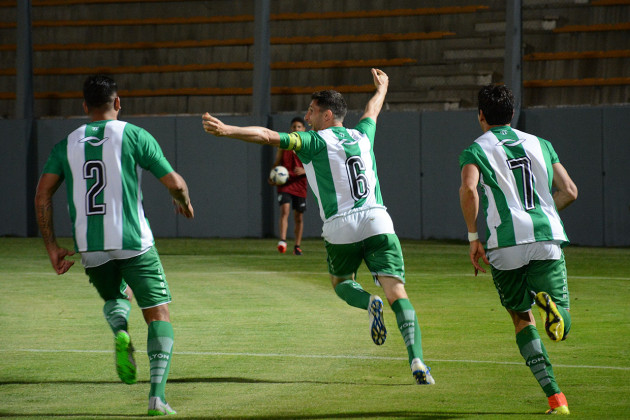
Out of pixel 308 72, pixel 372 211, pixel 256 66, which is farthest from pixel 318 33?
pixel 372 211

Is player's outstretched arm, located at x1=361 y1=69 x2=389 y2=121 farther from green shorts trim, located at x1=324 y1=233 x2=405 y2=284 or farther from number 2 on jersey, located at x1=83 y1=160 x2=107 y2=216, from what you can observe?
number 2 on jersey, located at x1=83 y1=160 x2=107 y2=216

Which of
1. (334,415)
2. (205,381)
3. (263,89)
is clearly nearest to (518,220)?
(334,415)

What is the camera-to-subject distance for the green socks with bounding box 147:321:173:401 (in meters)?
5.77

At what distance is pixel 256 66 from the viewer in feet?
73.9

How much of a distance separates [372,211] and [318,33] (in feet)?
59.7

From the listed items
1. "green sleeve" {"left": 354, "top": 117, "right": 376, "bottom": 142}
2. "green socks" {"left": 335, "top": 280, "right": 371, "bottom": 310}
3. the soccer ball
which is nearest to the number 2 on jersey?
"green socks" {"left": 335, "top": 280, "right": 371, "bottom": 310}

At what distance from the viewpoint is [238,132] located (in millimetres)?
6324

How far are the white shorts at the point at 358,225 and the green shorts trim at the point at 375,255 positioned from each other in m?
0.05

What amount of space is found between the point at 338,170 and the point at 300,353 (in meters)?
1.83

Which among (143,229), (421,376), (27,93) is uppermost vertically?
(27,93)

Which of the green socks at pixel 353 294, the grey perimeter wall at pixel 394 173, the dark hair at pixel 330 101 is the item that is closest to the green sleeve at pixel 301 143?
the dark hair at pixel 330 101

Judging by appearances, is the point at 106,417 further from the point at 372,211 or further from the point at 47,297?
the point at 47,297

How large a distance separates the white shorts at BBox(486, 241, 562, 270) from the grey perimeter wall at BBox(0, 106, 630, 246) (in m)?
14.1

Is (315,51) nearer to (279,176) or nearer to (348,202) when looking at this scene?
(279,176)
